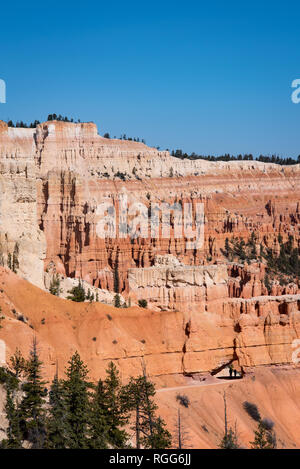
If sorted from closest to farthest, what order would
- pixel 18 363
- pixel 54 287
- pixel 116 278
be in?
pixel 18 363 → pixel 54 287 → pixel 116 278

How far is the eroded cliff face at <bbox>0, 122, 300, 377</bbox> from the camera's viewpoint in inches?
2076

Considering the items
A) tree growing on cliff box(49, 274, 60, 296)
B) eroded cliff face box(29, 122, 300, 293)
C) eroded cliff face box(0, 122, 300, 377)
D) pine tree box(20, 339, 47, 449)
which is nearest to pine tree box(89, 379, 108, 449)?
pine tree box(20, 339, 47, 449)

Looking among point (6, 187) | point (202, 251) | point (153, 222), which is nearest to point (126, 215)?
point (153, 222)

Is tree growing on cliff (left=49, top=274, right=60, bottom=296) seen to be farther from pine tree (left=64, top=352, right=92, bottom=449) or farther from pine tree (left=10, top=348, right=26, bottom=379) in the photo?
pine tree (left=64, top=352, right=92, bottom=449)

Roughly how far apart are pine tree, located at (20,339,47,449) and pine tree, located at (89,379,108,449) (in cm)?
228

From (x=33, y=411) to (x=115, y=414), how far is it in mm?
5161

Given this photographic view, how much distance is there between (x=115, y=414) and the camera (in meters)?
41.1

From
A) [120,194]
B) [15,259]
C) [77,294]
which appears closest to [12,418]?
[15,259]

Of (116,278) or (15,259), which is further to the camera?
(116,278)

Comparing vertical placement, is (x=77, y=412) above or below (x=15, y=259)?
below

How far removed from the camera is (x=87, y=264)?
308 feet

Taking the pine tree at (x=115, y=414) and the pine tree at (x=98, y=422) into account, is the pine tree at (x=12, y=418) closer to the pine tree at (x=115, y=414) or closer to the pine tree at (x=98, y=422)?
the pine tree at (x=98, y=422)

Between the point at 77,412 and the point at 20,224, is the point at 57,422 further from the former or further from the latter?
the point at 20,224

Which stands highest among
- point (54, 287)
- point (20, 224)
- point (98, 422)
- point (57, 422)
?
point (20, 224)
